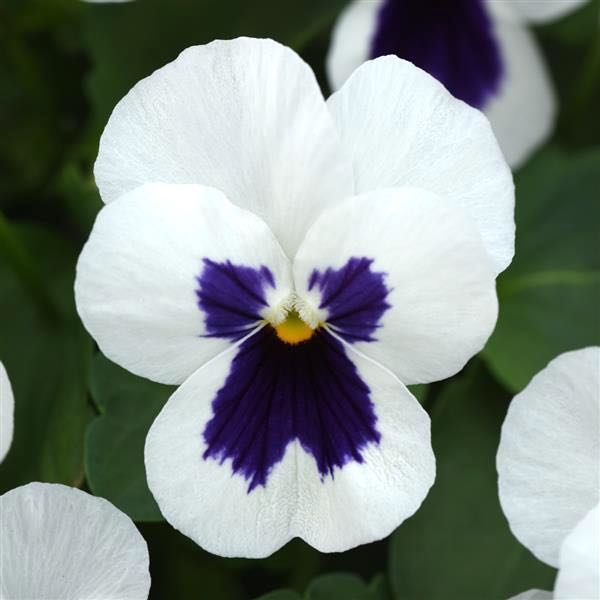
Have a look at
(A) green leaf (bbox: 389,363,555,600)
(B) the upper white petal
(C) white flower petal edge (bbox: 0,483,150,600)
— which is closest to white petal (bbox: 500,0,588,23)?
(B) the upper white petal

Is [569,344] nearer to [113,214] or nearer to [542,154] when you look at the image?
[542,154]

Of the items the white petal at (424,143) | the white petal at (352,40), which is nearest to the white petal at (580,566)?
the white petal at (424,143)

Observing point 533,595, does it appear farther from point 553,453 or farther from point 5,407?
point 5,407

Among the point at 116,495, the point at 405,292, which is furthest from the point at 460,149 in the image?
the point at 116,495

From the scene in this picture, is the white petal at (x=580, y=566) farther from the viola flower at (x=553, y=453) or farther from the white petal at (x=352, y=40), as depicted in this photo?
the white petal at (x=352, y=40)

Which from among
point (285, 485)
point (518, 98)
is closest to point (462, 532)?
point (285, 485)
